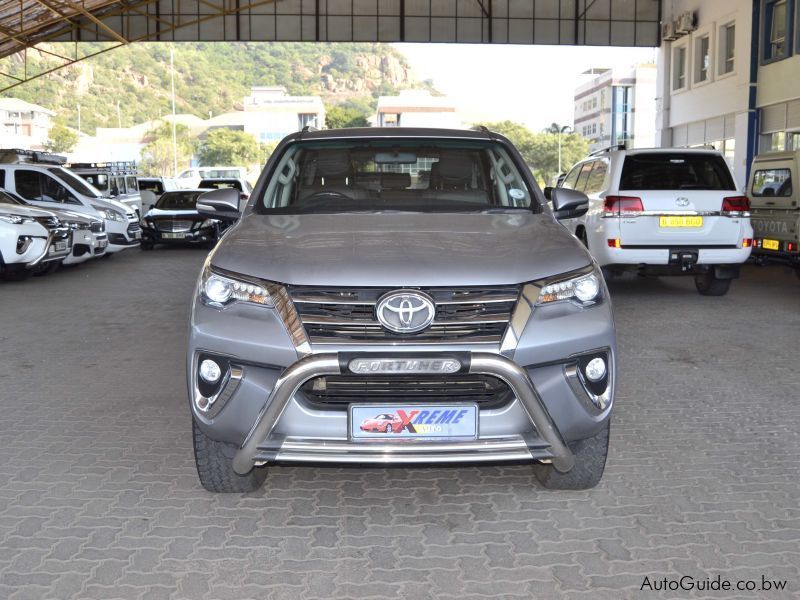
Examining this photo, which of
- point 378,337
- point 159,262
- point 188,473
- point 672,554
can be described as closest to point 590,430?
point 672,554

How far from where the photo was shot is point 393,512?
3.97 metres

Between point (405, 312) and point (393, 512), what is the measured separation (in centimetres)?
98

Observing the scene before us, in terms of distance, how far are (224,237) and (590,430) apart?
75.2 inches

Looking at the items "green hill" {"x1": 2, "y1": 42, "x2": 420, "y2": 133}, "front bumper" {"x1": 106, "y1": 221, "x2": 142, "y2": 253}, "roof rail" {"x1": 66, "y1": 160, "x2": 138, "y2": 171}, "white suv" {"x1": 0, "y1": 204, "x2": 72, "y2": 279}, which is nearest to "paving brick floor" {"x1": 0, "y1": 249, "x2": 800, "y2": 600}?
"white suv" {"x1": 0, "y1": 204, "x2": 72, "y2": 279}

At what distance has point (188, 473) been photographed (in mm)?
4492

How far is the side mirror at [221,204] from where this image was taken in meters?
5.17

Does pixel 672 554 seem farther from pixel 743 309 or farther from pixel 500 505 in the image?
pixel 743 309

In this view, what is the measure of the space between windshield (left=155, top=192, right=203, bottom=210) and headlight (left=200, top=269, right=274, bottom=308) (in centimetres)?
1703

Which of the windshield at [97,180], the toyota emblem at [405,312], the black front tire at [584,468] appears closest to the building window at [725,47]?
the windshield at [97,180]

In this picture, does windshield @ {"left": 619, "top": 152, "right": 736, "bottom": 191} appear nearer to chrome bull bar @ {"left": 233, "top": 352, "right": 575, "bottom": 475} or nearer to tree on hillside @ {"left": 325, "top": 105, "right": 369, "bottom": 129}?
chrome bull bar @ {"left": 233, "top": 352, "right": 575, "bottom": 475}

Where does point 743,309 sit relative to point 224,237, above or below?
below

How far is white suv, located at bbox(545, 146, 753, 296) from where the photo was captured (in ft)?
34.5

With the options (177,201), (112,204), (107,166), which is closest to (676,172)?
(112,204)

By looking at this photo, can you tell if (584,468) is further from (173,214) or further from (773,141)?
(773,141)
